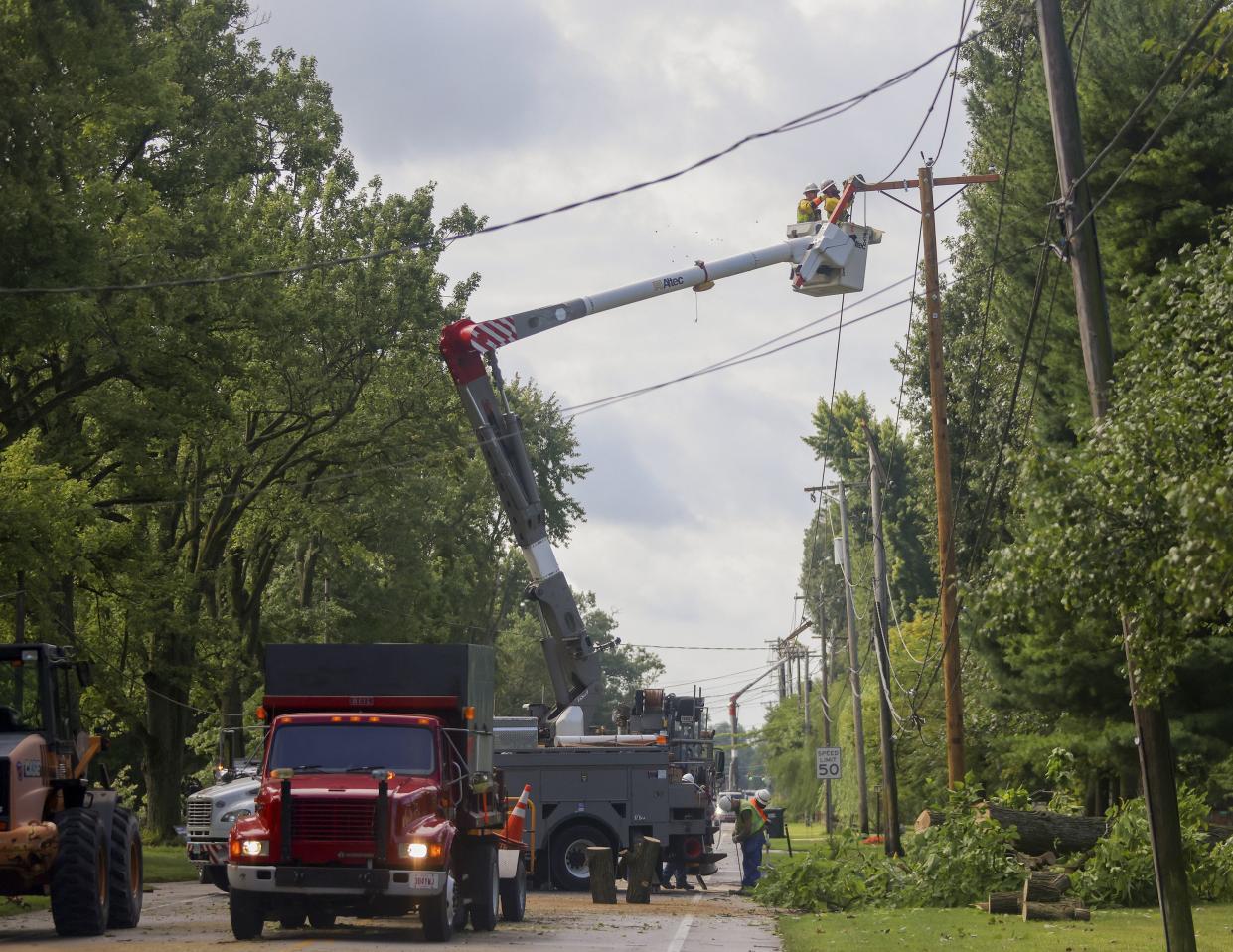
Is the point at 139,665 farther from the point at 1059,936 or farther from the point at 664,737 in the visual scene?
the point at 1059,936

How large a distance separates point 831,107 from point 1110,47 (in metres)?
7.23

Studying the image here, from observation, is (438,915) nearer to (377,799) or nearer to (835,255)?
(377,799)

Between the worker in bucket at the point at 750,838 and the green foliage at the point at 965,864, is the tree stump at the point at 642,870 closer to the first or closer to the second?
the worker in bucket at the point at 750,838

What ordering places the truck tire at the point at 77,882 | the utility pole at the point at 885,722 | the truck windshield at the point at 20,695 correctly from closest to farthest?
the truck tire at the point at 77,882, the truck windshield at the point at 20,695, the utility pole at the point at 885,722

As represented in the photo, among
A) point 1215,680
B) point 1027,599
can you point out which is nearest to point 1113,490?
point 1027,599

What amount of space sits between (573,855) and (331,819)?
11.3 meters

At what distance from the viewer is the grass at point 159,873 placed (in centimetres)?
2041

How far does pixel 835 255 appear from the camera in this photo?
99.0 ft

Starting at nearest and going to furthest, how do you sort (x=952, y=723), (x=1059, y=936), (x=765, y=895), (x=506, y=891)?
(x=1059, y=936) < (x=506, y=891) < (x=765, y=895) < (x=952, y=723)

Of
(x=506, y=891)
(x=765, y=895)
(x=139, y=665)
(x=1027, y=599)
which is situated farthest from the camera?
(x=139, y=665)

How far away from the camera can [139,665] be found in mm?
42906

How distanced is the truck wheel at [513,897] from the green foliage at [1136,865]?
743cm

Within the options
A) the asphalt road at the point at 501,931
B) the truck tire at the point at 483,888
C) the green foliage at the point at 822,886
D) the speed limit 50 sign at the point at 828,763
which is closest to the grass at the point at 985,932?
the asphalt road at the point at 501,931

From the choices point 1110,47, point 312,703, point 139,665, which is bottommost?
point 312,703
